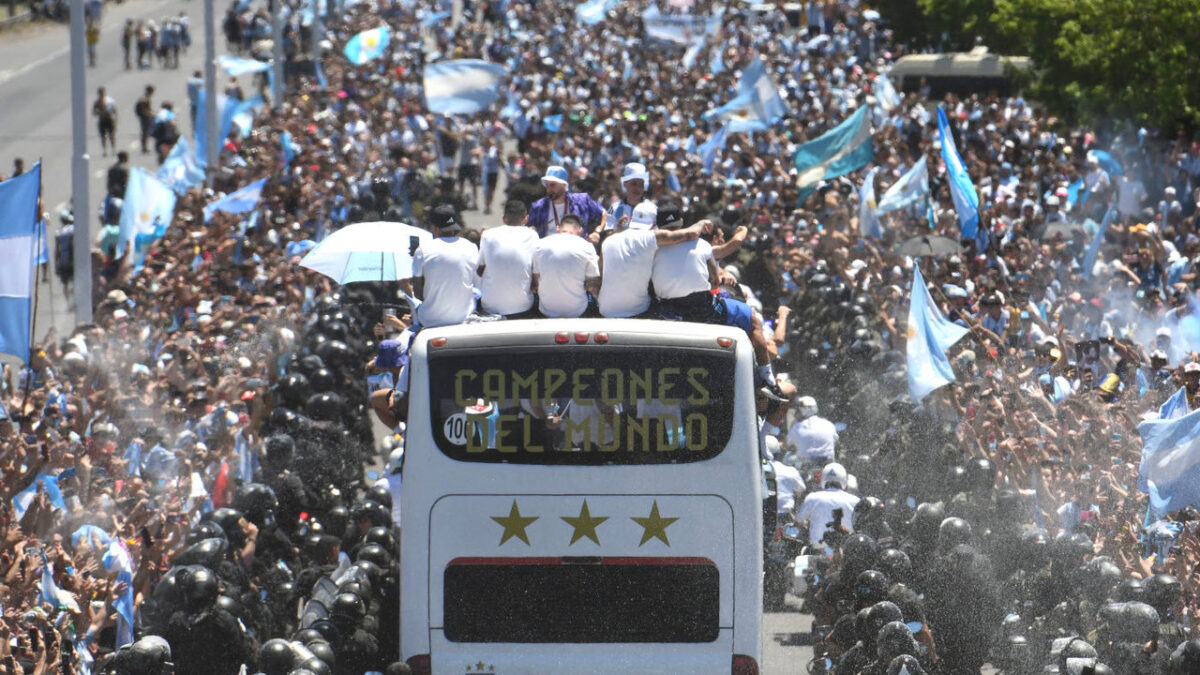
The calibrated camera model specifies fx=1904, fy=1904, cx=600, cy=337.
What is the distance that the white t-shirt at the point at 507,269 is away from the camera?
11625 millimetres

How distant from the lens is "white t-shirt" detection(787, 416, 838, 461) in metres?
16.0

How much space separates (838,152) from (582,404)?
1505 centimetres

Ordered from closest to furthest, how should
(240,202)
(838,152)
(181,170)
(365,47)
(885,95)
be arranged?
(240,202) < (838,152) < (181,170) < (885,95) < (365,47)

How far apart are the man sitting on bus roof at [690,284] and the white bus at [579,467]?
839 mm

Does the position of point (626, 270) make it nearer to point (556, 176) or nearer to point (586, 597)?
point (586, 597)

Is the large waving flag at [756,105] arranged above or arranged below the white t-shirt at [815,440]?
below

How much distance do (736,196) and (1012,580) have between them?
1532cm

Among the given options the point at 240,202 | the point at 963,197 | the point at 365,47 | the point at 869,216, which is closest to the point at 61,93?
the point at 365,47

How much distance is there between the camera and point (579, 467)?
421 inches

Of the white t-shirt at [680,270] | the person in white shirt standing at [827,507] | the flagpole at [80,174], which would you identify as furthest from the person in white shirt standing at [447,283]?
the flagpole at [80,174]

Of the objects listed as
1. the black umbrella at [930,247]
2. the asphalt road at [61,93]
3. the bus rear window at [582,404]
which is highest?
the bus rear window at [582,404]

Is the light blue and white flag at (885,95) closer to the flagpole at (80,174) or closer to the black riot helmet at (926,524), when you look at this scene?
the flagpole at (80,174)

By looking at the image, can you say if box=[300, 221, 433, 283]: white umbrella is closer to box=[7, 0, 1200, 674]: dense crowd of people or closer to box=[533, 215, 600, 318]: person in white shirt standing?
box=[7, 0, 1200, 674]: dense crowd of people

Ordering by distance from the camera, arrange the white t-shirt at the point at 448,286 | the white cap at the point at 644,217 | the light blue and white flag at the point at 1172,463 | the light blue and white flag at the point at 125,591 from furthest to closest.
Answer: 1. the white cap at the point at 644,217
2. the light blue and white flag at the point at 1172,463
3. the white t-shirt at the point at 448,286
4. the light blue and white flag at the point at 125,591
